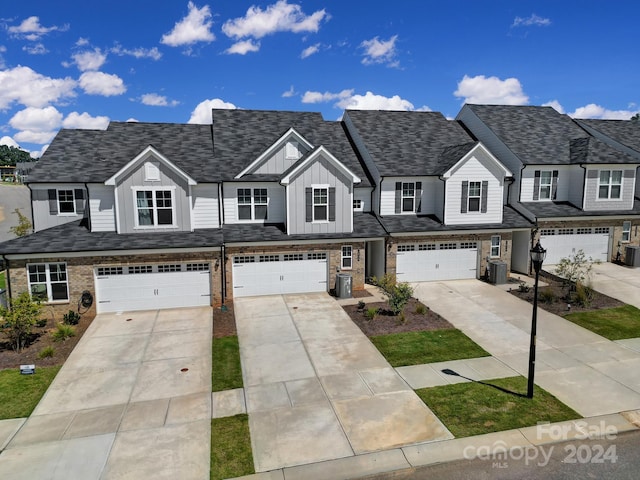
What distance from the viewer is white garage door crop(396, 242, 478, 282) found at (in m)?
22.5

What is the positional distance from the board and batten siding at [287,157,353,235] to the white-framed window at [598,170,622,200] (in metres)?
15.7

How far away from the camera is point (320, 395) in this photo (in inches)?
460

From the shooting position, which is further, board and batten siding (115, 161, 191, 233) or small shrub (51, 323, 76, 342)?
board and batten siding (115, 161, 191, 233)

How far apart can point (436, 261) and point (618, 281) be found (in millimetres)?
9264

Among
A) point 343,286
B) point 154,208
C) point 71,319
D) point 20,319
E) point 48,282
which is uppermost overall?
point 154,208

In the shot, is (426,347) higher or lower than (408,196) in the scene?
lower

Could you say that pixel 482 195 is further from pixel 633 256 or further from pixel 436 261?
pixel 633 256

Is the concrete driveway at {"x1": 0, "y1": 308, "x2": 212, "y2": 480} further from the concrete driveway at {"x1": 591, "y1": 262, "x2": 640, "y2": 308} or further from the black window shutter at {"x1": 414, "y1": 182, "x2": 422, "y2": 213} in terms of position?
the concrete driveway at {"x1": 591, "y1": 262, "x2": 640, "y2": 308}

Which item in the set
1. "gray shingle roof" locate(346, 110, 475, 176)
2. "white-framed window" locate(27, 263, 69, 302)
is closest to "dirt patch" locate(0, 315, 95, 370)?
"white-framed window" locate(27, 263, 69, 302)

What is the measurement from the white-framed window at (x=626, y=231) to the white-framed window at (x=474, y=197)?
10346 millimetres

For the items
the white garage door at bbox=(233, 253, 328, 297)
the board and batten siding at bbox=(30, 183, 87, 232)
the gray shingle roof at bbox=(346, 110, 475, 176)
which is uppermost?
the gray shingle roof at bbox=(346, 110, 475, 176)

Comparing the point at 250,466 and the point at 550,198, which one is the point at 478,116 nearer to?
the point at 550,198

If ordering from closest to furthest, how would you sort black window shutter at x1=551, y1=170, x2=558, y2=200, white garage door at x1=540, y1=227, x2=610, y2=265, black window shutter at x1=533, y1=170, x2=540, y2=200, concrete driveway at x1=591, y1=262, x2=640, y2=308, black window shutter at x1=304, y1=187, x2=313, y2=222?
concrete driveway at x1=591, y1=262, x2=640, y2=308 < black window shutter at x1=304, y1=187, x2=313, y2=222 < white garage door at x1=540, y1=227, x2=610, y2=265 < black window shutter at x1=533, y1=170, x2=540, y2=200 < black window shutter at x1=551, y1=170, x2=558, y2=200

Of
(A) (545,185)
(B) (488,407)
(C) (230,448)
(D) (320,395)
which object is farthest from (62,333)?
(A) (545,185)
